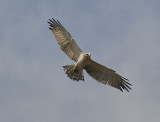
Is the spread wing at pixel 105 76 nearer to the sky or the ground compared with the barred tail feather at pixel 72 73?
nearer to the sky

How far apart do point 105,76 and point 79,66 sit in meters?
1.44

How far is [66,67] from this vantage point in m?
20.3

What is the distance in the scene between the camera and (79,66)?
20344 mm

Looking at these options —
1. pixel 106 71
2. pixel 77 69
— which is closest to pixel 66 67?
pixel 77 69

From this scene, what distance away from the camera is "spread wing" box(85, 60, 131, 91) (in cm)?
2061

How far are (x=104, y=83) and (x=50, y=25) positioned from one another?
3.83 metres

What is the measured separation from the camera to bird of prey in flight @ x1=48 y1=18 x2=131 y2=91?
A: 20266 millimetres

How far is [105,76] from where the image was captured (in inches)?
822

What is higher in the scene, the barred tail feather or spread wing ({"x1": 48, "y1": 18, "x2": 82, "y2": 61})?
spread wing ({"x1": 48, "y1": 18, "x2": 82, "y2": 61})

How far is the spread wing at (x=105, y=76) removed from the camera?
20612mm

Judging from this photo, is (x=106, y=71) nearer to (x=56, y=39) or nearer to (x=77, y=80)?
(x=77, y=80)

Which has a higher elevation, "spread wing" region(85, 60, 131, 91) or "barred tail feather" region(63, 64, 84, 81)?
"spread wing" region(85, 60, 131, 91)

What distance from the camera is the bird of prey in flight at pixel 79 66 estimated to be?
20266 millimetres

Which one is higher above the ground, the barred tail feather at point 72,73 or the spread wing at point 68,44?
the spread wing at point 68,44
